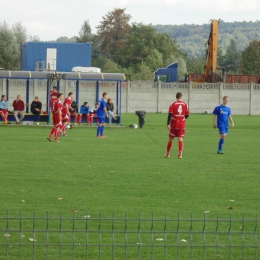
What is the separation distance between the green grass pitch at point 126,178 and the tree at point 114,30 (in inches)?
4210

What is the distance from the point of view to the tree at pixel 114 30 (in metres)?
135

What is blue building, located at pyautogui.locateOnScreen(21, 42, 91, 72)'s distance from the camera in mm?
66938

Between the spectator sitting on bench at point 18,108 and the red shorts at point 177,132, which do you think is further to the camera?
the spectator sitting on bench at point 18,108

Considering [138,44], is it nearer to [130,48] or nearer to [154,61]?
[130,48]

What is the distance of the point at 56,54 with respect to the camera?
67.6 m

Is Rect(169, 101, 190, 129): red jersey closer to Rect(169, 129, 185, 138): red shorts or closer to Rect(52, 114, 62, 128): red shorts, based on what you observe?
Rect(169, 129, 185, 138): red shorts

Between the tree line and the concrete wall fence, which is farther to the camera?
the tree line

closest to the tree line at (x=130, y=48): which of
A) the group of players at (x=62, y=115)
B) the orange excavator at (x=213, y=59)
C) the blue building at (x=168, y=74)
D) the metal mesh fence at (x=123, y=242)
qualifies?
the blue building at (x=168, y=74)

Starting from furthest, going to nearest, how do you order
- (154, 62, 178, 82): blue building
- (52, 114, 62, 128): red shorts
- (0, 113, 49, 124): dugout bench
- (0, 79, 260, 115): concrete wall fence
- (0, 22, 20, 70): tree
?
1. (0, 22, 20, 70): tree
2. (154, 62, 178, 82): blue building
3. (0, 79, 260, 115): concrete wall fence
4. (0, 113, 49, 124): dugout bench
5. (52, 114, 62, 128): red shorts

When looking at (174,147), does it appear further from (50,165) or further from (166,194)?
(166,194)

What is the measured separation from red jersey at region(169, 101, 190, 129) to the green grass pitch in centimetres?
99

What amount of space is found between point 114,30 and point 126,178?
120994 millimetres

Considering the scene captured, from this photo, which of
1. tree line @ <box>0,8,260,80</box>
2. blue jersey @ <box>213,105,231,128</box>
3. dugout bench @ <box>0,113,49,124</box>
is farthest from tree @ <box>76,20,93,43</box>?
blue jersey @ <box>213,105,231,128</box>

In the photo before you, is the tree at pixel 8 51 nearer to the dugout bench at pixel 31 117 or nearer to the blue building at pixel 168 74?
the blue building at pixel 168 74
